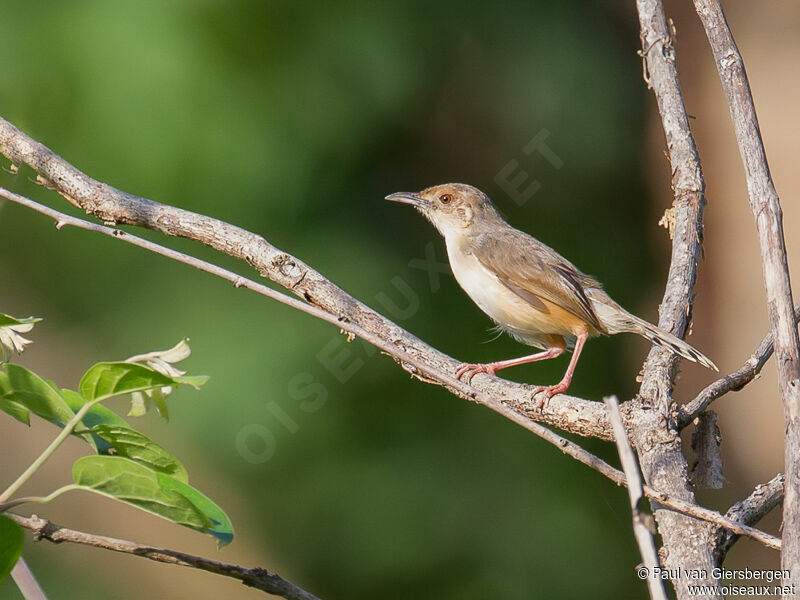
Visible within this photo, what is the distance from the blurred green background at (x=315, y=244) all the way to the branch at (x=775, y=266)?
3.52 m

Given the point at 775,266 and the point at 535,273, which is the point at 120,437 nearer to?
the point at 775,266

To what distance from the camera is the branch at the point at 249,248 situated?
246cm

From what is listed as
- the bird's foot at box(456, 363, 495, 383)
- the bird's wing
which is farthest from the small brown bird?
the bird's foot at box(456, 363, 495, 383)

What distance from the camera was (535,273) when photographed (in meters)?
3.97

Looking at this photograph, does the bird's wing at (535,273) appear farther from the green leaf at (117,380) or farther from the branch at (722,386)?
the green leaf at (117,380)

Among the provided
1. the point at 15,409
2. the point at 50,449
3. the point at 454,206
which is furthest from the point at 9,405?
the point at 454,206

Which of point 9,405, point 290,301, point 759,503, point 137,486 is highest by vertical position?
point 290,301

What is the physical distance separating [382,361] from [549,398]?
2809 mm

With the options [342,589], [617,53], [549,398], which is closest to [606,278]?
[617,53]

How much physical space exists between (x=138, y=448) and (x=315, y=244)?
166 inches

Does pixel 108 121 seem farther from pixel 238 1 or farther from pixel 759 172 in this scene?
pixel 759 172

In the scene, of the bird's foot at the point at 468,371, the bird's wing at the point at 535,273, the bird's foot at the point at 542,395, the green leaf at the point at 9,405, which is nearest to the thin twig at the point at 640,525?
the green leaf at the point at 9,405

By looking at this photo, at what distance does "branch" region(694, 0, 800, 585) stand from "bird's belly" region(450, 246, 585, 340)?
7.66 feet

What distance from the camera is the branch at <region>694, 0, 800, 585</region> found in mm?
1188
